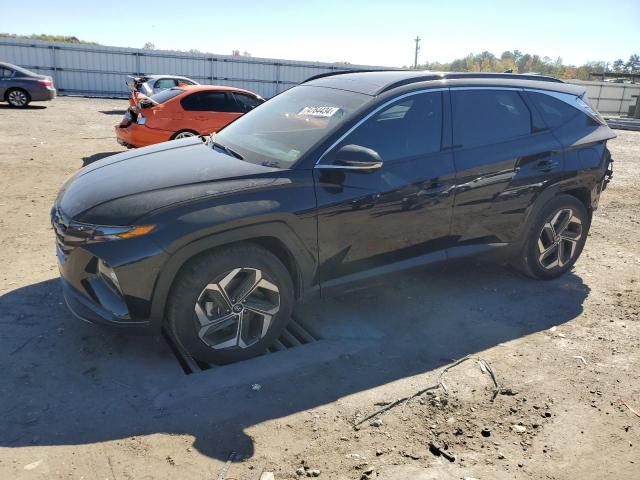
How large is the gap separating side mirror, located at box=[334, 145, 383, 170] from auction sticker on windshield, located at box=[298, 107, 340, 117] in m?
0.52

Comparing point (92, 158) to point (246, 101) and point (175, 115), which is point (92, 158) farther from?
point (246, 101)

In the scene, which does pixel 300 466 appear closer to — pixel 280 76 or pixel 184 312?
pixel 184 312

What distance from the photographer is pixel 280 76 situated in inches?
1152

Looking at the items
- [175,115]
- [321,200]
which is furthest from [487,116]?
[175,115]

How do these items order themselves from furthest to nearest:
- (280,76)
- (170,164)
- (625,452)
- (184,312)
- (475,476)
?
(280,76), (170,164), (184,312), (625,452), (475,476)

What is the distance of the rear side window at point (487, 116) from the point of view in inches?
167

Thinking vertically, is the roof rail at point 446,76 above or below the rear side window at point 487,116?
above

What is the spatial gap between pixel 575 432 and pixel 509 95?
2.84 m

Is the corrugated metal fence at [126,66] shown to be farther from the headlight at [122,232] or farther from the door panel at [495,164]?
the headlight at [122,232]

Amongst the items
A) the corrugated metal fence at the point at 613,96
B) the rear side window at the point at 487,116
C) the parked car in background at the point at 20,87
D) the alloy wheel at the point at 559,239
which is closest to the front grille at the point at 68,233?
the rear side window at the point at 487,116

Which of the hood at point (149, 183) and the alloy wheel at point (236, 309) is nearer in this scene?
the hood at point (149, 183)

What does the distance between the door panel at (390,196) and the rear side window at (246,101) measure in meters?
6.70

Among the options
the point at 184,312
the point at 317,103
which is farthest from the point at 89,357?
the point at 317,103

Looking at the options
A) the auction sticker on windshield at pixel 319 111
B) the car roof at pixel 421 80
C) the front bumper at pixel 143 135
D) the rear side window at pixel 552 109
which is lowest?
the front bumper at pixel 143 135
